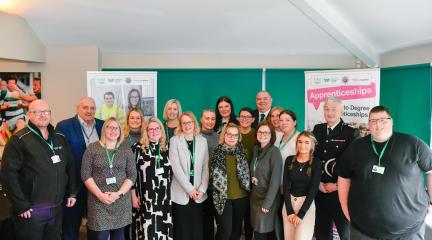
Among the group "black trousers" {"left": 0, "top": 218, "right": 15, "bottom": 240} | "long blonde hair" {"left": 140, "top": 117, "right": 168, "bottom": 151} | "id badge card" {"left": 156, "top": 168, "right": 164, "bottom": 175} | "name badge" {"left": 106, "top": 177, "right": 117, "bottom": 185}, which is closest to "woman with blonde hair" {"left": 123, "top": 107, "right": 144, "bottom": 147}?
"long blonde hair" {"left": 140, "top": 117, "right": 168, "bottom": 151}

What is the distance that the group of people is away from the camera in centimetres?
244

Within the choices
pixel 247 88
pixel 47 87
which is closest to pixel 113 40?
pixel 47 87

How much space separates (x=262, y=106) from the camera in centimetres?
371

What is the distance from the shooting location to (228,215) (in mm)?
2863

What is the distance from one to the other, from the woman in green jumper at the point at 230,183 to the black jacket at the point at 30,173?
4.33 feet

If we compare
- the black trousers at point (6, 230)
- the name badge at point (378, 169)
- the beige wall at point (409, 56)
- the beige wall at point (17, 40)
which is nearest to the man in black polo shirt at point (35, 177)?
the black trousers at point (6, 230)

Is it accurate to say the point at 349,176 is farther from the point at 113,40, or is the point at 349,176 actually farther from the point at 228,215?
the point at 113,40

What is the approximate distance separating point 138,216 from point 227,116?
4.59 feet

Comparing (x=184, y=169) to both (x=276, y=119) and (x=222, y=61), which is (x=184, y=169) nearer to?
(x=276, y=119)

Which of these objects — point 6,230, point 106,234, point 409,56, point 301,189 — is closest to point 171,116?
point 106,234

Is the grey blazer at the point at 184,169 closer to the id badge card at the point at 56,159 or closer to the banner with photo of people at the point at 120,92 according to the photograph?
the id badge card at the point at 56,159

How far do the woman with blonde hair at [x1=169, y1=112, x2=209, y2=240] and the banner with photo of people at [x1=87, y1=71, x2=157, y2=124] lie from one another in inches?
60.2

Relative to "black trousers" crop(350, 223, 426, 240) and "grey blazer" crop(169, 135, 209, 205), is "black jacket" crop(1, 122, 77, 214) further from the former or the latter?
"black trousers" crop(350, 223, 426, 240)

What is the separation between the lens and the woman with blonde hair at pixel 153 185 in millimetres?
2859
